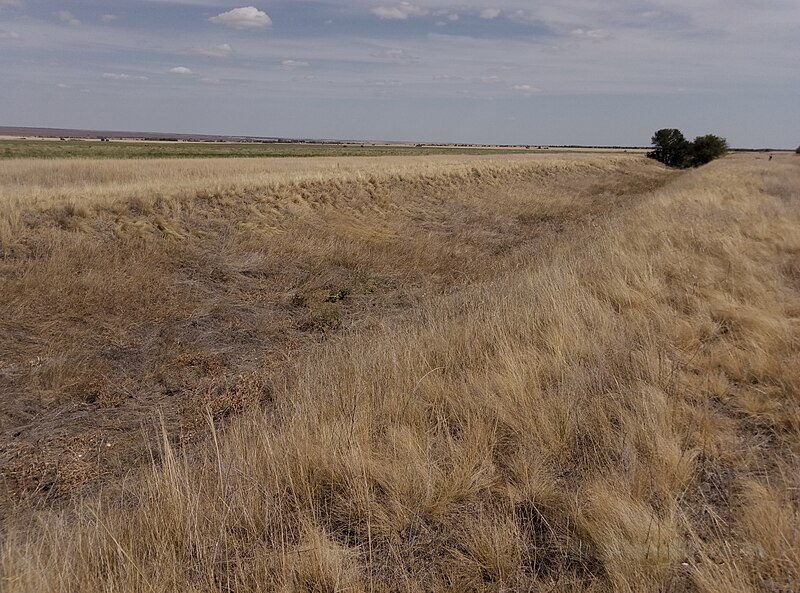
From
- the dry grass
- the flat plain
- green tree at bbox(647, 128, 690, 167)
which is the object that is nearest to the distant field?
the flat plain

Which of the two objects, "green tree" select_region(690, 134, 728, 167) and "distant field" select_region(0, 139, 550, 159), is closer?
"distant field" select_region(0, 139, 550, 159)

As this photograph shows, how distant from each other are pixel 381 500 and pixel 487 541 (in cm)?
66

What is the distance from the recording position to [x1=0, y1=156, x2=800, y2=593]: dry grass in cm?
256

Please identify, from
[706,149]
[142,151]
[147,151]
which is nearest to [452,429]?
[142,151]

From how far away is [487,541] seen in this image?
271 centimetres

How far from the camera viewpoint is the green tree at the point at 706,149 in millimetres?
75000

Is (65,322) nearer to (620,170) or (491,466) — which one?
(491,466)

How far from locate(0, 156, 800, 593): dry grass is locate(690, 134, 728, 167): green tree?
75.6 meters

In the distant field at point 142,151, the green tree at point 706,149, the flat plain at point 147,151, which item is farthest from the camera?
the green tree at point 706,149

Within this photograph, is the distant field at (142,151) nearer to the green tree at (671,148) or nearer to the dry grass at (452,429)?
the green tree at (671,148)

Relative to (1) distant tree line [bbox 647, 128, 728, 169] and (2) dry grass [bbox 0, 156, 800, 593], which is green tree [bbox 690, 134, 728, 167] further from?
(2) dry grass [bbox 0, 156, 800, 593]

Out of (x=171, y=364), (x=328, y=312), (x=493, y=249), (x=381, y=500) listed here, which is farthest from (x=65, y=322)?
(x=493, y=249)

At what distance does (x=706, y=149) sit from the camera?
75.7 metres

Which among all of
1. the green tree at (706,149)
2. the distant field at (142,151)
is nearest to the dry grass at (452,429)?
the distant field at (142,151)
